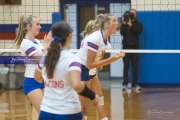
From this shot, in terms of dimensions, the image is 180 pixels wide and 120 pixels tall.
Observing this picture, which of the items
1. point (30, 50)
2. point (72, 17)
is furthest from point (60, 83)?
point (72, 17)

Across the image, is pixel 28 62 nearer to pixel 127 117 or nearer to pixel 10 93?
pixel 127 117

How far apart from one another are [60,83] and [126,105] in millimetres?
4854

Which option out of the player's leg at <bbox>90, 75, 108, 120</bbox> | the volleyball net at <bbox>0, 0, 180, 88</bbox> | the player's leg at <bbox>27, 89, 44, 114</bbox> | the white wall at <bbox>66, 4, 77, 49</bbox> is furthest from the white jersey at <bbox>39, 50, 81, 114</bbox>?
the white wall at <bbox>66, 4, 77, 49</bbox>

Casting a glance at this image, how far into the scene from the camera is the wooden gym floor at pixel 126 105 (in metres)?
7.16

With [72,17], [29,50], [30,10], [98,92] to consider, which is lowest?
[98,92]

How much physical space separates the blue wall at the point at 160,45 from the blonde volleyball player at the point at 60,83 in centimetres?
701

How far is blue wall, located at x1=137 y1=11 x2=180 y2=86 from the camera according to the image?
401 inches

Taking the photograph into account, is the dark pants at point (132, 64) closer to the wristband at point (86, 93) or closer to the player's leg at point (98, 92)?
the player's leg at point (98, 92)

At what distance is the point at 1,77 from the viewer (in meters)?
10.4

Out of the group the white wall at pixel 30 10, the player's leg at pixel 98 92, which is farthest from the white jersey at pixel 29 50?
the white wall at pixel 30 10

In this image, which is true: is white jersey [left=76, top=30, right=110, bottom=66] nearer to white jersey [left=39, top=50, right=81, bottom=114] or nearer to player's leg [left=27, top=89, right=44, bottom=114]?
player's leg [left=27, top=89, right=44, bottom=114]

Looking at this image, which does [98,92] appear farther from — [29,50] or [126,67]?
[126,67]

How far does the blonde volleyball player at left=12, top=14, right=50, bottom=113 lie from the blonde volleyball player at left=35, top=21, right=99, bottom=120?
4.13 ft

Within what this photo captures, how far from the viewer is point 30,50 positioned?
4785mm
